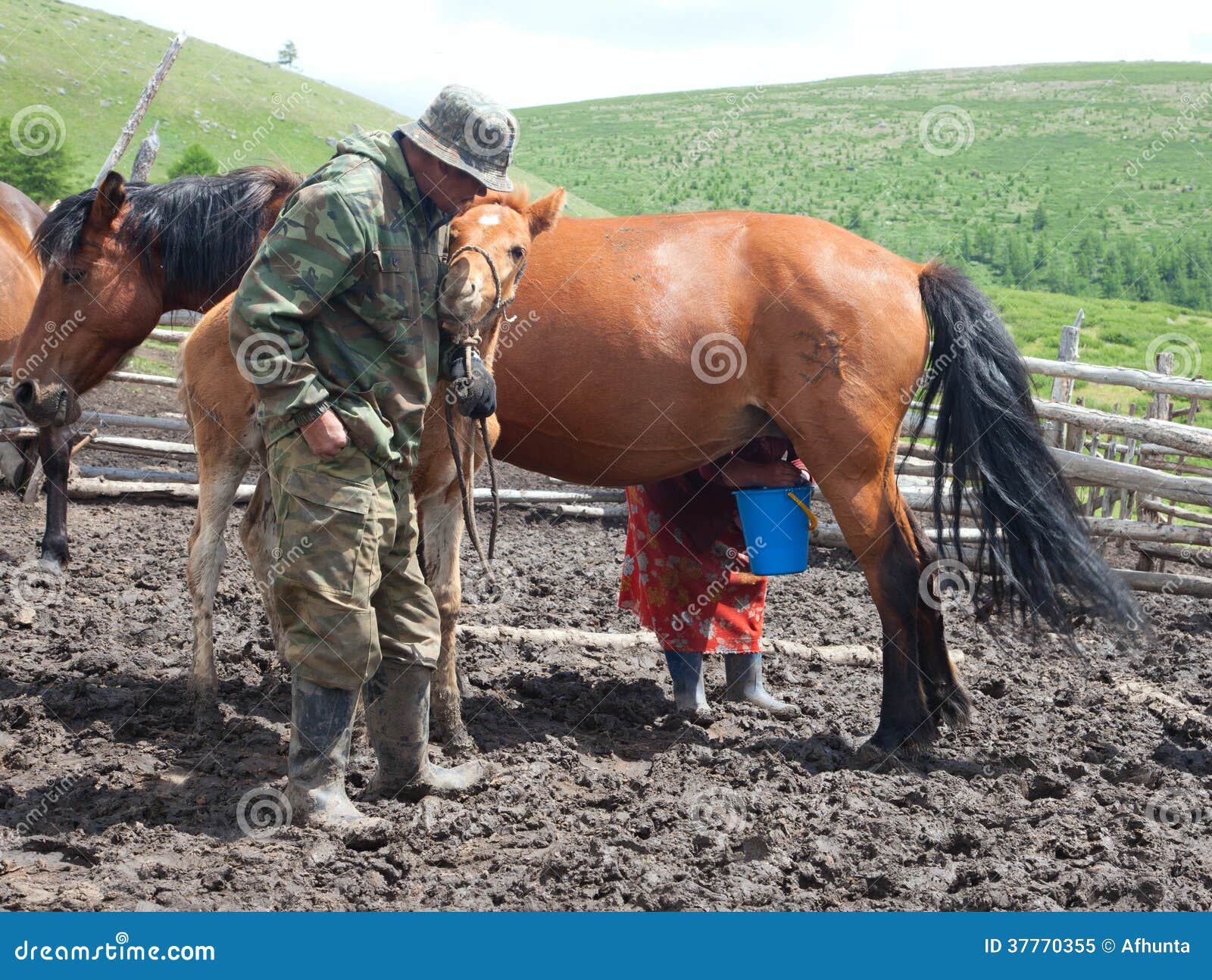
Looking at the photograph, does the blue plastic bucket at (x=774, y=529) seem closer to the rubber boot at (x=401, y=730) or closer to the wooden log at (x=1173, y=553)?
the rubber boot at (x=401, y=730)

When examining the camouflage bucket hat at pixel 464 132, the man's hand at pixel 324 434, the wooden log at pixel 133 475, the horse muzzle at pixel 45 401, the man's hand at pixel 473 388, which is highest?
the camouflage bucket hat at pixel 464 132

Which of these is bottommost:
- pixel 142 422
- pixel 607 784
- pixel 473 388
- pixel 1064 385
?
pixel 607 784

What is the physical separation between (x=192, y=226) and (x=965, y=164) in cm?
7063

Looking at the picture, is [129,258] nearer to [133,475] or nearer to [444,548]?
[444,548]

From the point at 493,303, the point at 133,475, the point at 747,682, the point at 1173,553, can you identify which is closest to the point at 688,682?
the point at 747,682

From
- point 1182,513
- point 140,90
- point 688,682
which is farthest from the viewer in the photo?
point 140,90

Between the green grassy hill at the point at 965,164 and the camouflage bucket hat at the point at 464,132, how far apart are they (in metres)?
40.0

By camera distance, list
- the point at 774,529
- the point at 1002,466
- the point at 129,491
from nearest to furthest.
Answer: the point at 1002,466 < the point at 774,529 < the point at 129,491

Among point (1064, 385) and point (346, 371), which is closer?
point (346, 371)

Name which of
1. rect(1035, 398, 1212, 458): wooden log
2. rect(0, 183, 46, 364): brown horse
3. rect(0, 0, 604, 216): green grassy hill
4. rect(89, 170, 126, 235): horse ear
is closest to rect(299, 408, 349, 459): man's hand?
rect(89, 170, 126, 235): horse ear

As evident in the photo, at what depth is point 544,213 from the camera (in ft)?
11.5

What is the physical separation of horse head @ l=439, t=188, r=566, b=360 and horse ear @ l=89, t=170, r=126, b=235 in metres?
1.99

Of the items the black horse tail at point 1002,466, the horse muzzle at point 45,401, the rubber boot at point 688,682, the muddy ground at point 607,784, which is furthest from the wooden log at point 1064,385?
the horse muzzle at point 45,401

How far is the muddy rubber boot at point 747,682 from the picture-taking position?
15.6 ft
